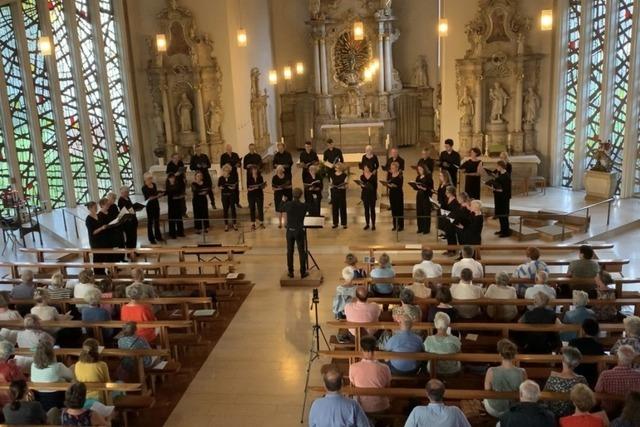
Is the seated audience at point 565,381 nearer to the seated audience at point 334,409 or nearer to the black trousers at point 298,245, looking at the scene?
the seated audience at point 334,409

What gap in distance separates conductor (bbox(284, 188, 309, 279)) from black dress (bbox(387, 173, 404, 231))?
2.87 metres

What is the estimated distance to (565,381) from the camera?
18.2 feet

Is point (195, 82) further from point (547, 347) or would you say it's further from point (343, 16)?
point (547, 347)

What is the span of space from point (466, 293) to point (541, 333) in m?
1.06

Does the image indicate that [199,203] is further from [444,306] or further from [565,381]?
[565,381]

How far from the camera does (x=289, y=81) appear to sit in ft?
79.0

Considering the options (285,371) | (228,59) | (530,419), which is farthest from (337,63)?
(530,419)

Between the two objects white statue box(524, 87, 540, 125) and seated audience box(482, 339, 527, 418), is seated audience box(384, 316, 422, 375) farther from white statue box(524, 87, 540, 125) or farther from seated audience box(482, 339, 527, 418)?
white statue box(524, 87, 540, 125)

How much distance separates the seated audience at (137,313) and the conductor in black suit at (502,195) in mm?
7654

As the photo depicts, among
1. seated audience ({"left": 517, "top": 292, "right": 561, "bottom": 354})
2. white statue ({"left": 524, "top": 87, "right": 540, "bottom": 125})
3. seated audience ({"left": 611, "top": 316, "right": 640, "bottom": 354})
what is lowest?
seated audience ({"left": 517, "top": 292, "right": 561, "bottom": 354})

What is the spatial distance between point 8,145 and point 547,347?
487 inches

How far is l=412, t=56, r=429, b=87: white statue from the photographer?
77.0ft

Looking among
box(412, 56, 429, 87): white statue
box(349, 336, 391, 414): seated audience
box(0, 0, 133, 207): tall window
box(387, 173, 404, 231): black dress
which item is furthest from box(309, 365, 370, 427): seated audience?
box(412, 56, 429, 87): white statue

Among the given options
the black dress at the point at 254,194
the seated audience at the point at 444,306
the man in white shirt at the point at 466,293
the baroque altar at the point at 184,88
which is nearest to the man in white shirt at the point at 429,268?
the man in white shirt at the point at 466,293
